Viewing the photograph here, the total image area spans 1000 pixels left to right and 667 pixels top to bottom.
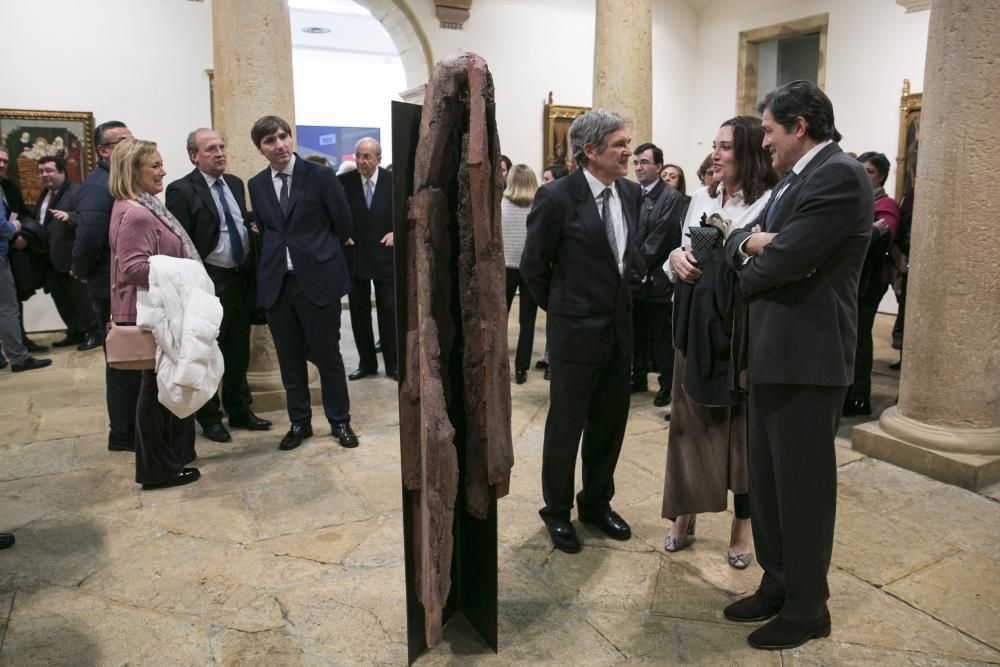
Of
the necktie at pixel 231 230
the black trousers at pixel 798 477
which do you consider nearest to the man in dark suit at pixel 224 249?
the necktie at pixel 231 230

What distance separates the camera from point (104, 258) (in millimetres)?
4715

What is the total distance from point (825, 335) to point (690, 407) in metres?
0.82

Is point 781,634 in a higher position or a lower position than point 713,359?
lower

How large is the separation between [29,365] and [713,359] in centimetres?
633

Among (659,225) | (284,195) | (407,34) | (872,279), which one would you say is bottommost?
(872,279)

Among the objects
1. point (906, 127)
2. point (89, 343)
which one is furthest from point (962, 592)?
point (906, 127)

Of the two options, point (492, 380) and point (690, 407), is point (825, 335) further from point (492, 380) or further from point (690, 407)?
point (492, 380)

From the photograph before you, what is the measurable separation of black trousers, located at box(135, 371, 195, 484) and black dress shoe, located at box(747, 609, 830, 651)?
2.96 meters

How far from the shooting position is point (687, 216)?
3.28m

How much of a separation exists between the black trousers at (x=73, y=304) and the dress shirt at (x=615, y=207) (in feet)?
20.9

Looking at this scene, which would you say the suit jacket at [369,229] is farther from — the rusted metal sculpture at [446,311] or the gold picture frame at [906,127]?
the gold picture frame at [906,127]

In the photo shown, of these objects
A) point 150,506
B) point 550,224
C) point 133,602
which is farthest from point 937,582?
point 150,506

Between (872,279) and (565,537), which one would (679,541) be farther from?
(872,279)

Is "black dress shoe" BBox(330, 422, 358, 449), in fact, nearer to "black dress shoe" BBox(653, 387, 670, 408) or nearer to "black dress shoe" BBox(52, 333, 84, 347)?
"black dress shoe" BBox(653, 387, 670, 408)
